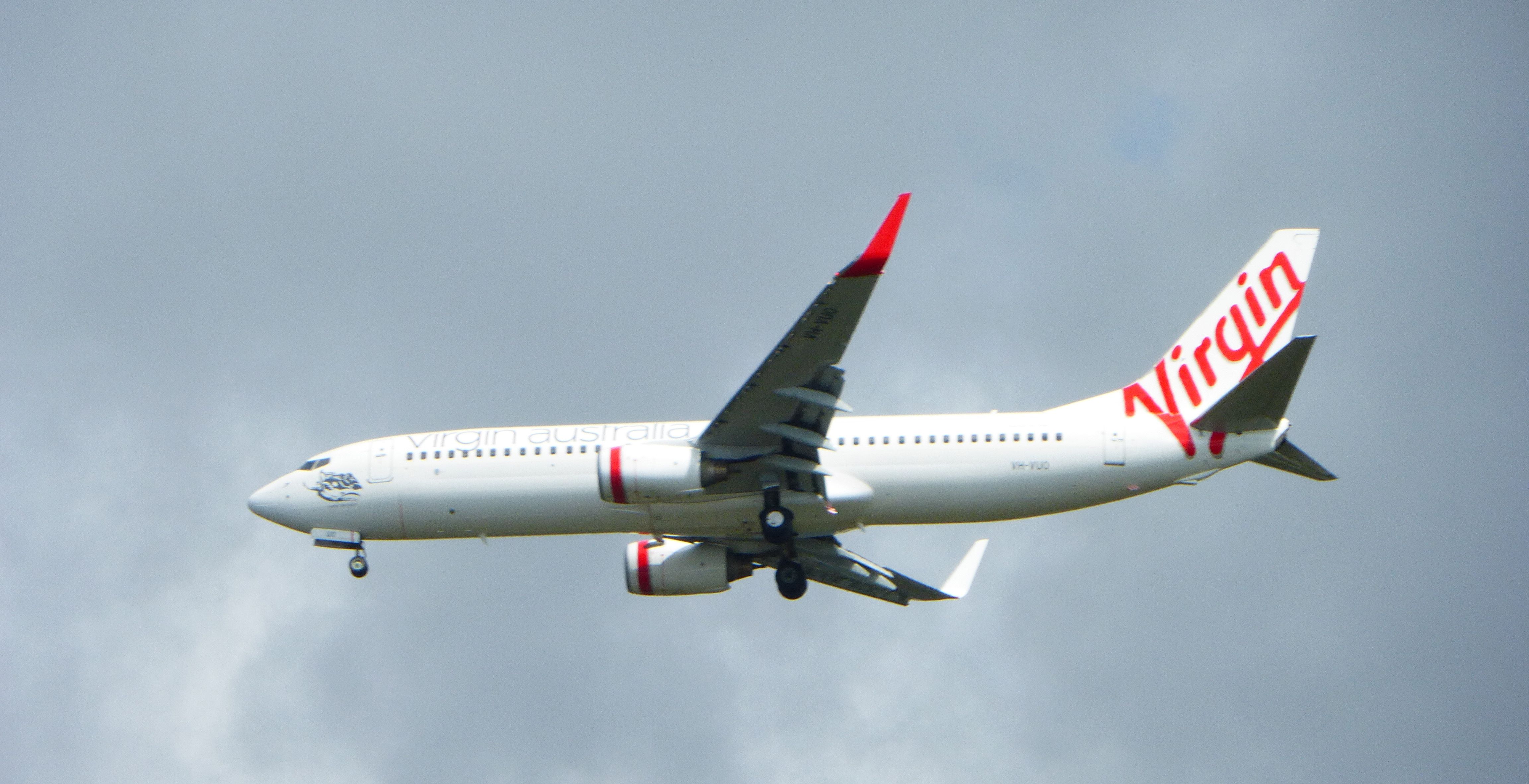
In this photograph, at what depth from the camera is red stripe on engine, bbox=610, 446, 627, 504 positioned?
26609 millimetres

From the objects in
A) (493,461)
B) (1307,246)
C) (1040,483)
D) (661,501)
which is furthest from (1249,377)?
(493,461)

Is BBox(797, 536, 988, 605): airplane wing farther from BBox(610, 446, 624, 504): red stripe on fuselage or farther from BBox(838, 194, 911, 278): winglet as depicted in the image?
BBox(838, 194, 911, 278): winglet

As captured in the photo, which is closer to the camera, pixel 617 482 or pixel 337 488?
pixel 617 482

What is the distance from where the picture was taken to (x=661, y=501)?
27172 mm

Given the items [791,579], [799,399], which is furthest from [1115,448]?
[791,579]

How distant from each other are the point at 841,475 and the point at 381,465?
964cm

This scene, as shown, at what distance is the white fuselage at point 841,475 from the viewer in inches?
1093

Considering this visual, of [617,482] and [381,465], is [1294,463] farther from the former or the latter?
[381,465]

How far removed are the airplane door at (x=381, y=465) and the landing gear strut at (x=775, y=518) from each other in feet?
26.3

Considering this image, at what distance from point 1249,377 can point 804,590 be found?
9.88 m

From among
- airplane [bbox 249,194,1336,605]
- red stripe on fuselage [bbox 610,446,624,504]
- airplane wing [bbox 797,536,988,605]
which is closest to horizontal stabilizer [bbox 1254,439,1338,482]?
airplane [bbox 249,194,1336,605]

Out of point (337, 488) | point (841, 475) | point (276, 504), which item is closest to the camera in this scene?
point (841, 475)

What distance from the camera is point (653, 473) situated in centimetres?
2670

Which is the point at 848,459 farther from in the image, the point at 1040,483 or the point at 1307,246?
the point at 1307,246
